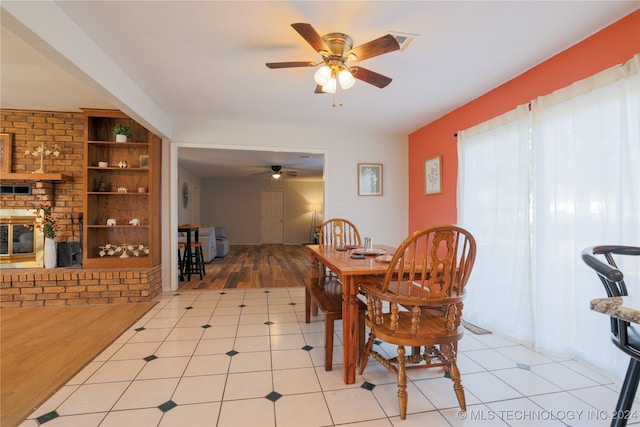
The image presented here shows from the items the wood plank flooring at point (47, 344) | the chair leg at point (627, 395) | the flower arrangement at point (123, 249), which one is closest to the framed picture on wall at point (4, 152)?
the flower arrangement at point (123, 249)

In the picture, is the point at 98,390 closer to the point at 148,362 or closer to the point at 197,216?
the point at 148,362

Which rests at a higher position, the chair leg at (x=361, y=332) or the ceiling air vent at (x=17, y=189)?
the ceiling air vent at (x=17, y=189)

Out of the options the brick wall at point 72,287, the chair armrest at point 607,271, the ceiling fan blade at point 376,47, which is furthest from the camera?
the brick wall at point 72,287

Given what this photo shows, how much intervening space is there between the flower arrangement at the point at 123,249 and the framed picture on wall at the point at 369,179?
10.3 feet

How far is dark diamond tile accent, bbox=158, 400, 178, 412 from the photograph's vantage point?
60.7 inches

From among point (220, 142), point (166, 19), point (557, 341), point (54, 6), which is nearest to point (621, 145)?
point (557, 341)

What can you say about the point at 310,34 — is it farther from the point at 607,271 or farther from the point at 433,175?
the point at 433,175

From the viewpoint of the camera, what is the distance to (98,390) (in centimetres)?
170

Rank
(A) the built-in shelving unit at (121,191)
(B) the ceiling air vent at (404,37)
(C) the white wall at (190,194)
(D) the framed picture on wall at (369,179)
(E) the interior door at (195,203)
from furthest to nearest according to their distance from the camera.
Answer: (E) the interior door at (195,203) < (C) the white wall at (190,194) < (D) the framed picture on wall at (369,179) < (A) the built-in shelving unit at (121,191) < (B) the ceiling air vent at (404,37)

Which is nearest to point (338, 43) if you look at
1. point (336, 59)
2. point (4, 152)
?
point (336, 59)

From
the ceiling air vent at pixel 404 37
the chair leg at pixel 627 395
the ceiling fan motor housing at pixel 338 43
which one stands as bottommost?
the chair leg at pixel 627 395

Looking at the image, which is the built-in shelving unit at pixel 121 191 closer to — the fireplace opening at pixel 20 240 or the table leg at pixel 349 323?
the fireplace opening at pixel 20 240

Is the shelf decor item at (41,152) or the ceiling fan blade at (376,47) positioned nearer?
the ceiling fan blade at (376,47)

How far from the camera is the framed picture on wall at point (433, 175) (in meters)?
3.69
